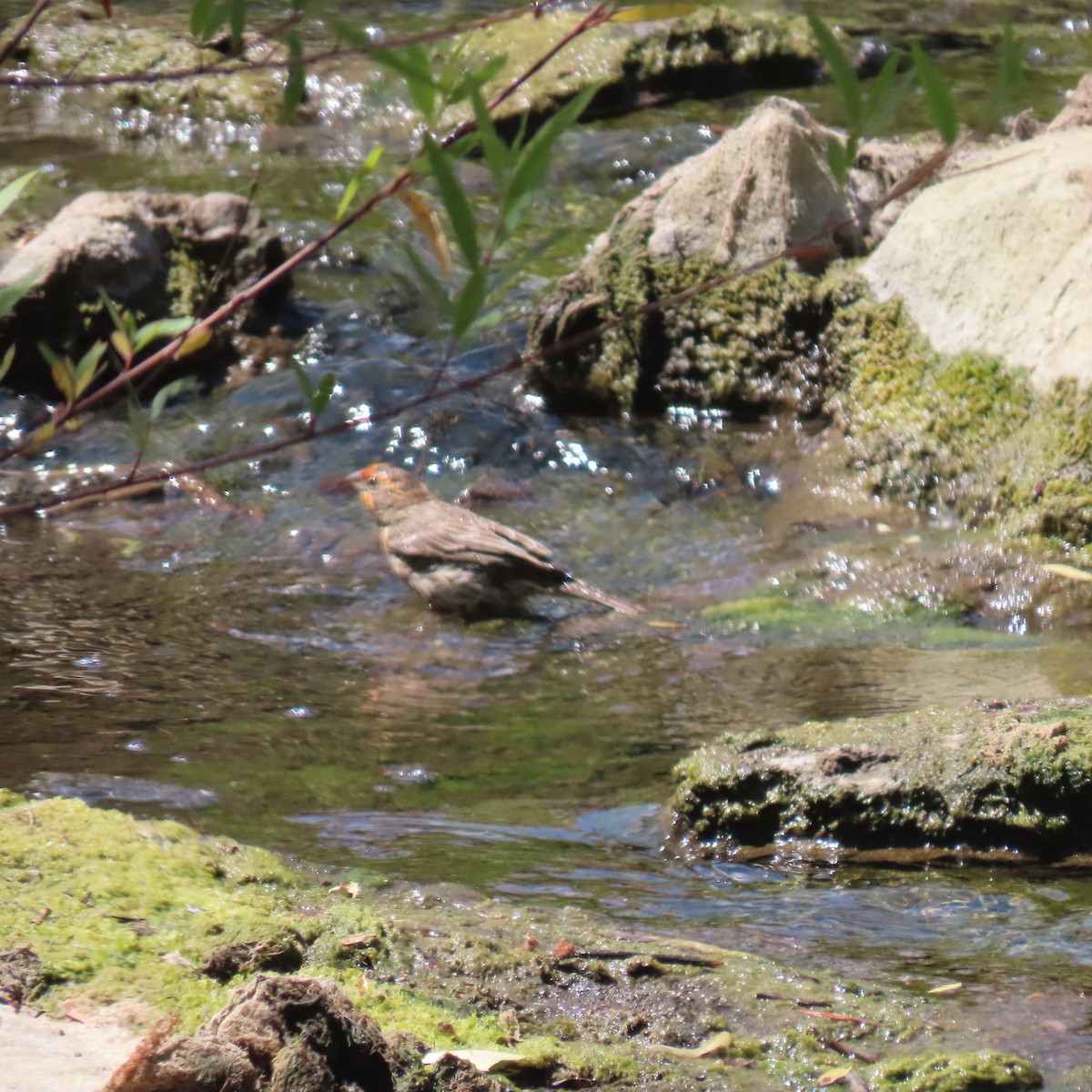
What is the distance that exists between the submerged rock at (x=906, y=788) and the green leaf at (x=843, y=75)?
2921mm

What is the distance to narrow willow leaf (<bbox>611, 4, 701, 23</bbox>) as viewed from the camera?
5.34 ft

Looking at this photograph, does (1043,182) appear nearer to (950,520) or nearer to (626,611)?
(950,520)

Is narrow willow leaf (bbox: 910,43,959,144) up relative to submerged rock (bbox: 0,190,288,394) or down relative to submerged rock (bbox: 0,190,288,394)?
up

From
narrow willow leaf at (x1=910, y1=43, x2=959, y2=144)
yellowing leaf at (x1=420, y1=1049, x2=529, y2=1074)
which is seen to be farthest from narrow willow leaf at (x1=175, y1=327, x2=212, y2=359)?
yellowing leaf at (x1=420, y1=1049, x2=529, y2=1074)

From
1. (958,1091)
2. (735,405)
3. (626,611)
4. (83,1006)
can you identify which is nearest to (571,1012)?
(958,1091)

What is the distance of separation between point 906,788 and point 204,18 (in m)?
3.15

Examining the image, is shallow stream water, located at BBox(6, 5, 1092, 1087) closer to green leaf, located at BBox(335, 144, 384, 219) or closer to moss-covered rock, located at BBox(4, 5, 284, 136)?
green leaf, located at BBox(335, 144, 384, 219)

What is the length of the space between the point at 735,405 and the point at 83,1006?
6.92 metres

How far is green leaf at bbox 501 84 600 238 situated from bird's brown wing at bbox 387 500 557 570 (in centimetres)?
544

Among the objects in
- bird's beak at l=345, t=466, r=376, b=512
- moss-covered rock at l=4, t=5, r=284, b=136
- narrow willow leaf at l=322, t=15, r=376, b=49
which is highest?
narrow willow leaf at l=322, t=15, r=376, b=49

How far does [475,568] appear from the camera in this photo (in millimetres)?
6906

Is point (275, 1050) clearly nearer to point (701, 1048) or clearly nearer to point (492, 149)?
point (701, 1048)

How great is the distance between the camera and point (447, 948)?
122 inches

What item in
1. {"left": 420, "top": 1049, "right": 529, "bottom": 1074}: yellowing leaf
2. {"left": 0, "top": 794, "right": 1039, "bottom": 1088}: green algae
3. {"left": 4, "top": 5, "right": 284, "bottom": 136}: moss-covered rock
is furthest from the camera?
{"left": 4, "top": 5, "right": 284, "bottom": 136}: moss-covered rock
